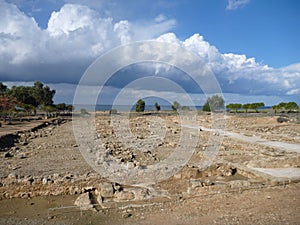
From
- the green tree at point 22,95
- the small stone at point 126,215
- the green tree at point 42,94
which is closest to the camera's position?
the small stone at point 126,215

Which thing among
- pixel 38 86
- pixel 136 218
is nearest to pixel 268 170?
pixel 136 218

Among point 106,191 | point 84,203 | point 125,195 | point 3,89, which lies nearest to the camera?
point 84,203

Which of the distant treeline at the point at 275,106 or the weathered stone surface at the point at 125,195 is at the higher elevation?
the distant treeline at the point at 275,106

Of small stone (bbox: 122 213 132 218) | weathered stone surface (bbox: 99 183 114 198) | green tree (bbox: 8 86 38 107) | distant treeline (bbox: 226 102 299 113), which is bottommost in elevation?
small stone (bbox: 122 213 132 218)

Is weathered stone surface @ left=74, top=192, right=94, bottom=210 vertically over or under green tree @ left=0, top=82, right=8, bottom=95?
under

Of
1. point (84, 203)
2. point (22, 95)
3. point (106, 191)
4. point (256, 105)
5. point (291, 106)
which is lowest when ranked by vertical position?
point (84, 203)

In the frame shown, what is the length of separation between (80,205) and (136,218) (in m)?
1.97

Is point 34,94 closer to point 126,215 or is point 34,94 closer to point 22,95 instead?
point 22,95

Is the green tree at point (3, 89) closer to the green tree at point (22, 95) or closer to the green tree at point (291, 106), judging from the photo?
the green tree at point (22, 95)

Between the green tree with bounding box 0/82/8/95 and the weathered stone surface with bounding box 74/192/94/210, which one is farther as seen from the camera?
the green tree with bounding box 0/82/8/95

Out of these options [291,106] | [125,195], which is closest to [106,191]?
[125,195]

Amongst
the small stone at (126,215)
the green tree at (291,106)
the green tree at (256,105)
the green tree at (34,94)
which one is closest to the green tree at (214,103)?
the green tree at (256,105)

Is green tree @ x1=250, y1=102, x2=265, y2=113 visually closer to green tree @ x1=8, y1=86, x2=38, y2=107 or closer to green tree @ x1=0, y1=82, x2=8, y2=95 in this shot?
green tree @ x1=8, y1=86, x2=38, y2=107

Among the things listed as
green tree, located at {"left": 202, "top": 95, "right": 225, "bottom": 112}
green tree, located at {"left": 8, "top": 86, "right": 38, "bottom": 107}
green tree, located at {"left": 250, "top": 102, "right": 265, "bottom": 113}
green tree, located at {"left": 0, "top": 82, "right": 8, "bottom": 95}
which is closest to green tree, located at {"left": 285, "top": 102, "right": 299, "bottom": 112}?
green tree, located at {"left": 250, "top": 102, "right": 265, "bottom": 113}
